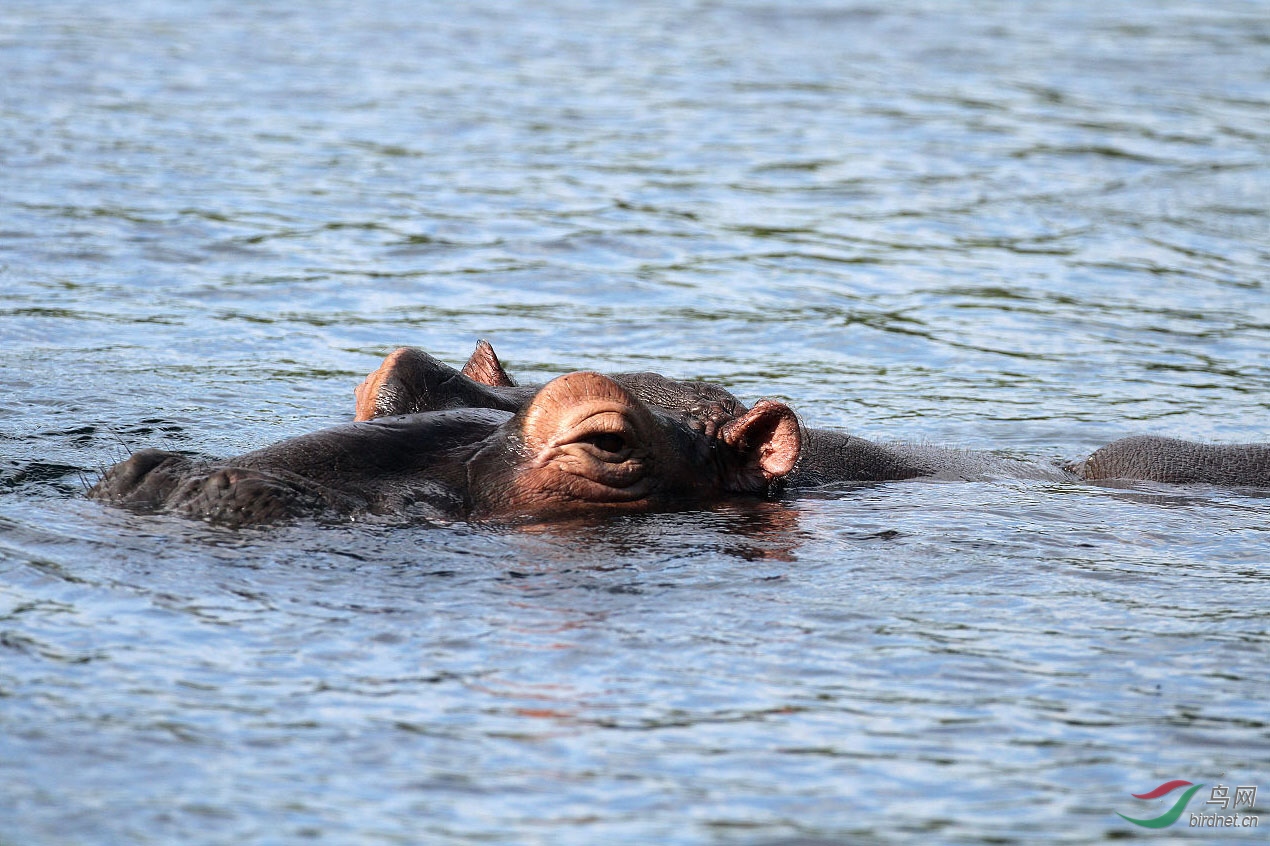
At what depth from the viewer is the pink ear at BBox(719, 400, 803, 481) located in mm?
7344

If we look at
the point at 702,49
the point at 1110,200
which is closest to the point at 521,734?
the point at 1110,200

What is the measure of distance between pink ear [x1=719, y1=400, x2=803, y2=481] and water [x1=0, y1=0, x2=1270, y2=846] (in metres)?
0.18

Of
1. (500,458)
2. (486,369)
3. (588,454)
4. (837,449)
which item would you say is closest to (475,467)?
(500,458)

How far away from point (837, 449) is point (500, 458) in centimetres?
189

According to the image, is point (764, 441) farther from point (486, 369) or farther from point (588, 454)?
point (486, 369)

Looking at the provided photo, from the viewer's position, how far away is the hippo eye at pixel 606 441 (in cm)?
693

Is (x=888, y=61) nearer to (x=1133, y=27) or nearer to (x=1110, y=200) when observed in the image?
(x=1133, y=27)

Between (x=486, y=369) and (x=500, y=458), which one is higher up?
(x=486, y=369)

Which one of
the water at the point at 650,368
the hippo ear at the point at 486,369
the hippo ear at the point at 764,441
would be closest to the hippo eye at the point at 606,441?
the water at the point at 650,368

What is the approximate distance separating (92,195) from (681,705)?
11409 millimetres

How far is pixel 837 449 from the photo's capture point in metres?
8.25

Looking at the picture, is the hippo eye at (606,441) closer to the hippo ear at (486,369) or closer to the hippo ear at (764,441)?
the hippo ear at (764,441)

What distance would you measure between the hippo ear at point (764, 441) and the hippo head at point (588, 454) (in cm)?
1

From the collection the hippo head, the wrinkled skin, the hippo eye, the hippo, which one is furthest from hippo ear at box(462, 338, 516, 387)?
the hippo eye
